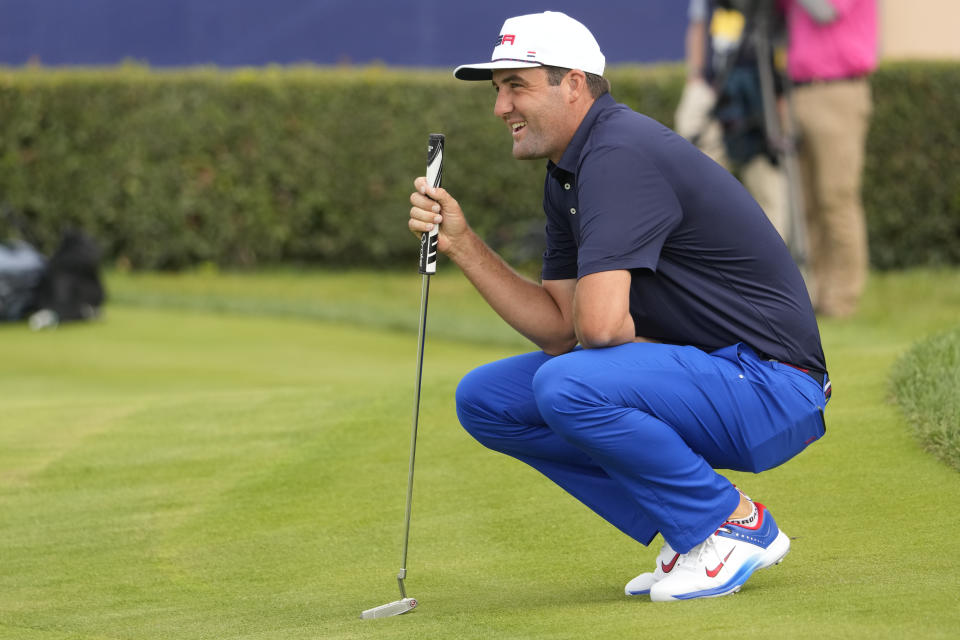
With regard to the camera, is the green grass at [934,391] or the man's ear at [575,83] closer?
the man's ear at [575,83]

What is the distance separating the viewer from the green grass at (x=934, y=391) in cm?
432

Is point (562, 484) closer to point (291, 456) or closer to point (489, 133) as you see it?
point (291, 456)

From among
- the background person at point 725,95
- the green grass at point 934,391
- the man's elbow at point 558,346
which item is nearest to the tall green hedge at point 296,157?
the background person at point 725,95

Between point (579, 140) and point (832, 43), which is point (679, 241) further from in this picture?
point (832, 43)

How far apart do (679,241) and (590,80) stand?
19.0 inches

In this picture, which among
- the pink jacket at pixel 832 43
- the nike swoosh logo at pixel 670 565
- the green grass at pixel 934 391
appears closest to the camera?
the nike swoosh logo at pixel 670 565

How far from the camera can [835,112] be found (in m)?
8.88

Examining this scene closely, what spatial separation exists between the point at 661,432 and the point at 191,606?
130cm

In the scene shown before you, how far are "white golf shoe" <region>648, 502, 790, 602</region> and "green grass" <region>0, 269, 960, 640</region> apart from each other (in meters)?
0.06

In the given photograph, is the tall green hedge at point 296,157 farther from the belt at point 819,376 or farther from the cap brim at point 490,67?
Answer: the belt at point 819,376

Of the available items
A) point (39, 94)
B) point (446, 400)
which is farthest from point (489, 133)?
point (446, 400)

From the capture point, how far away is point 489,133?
1132 cm

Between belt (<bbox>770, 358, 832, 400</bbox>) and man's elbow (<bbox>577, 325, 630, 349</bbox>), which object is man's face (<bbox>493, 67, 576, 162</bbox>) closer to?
man's elbow (<bbox>577, 325, 630, 349</bbox>)

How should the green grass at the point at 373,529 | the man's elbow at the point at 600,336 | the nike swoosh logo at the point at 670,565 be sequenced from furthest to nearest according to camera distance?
the nike swoosh logo at the point at 670,565 < the man's elbow at the point at 600,336 < the green grass at the point at 373,529
